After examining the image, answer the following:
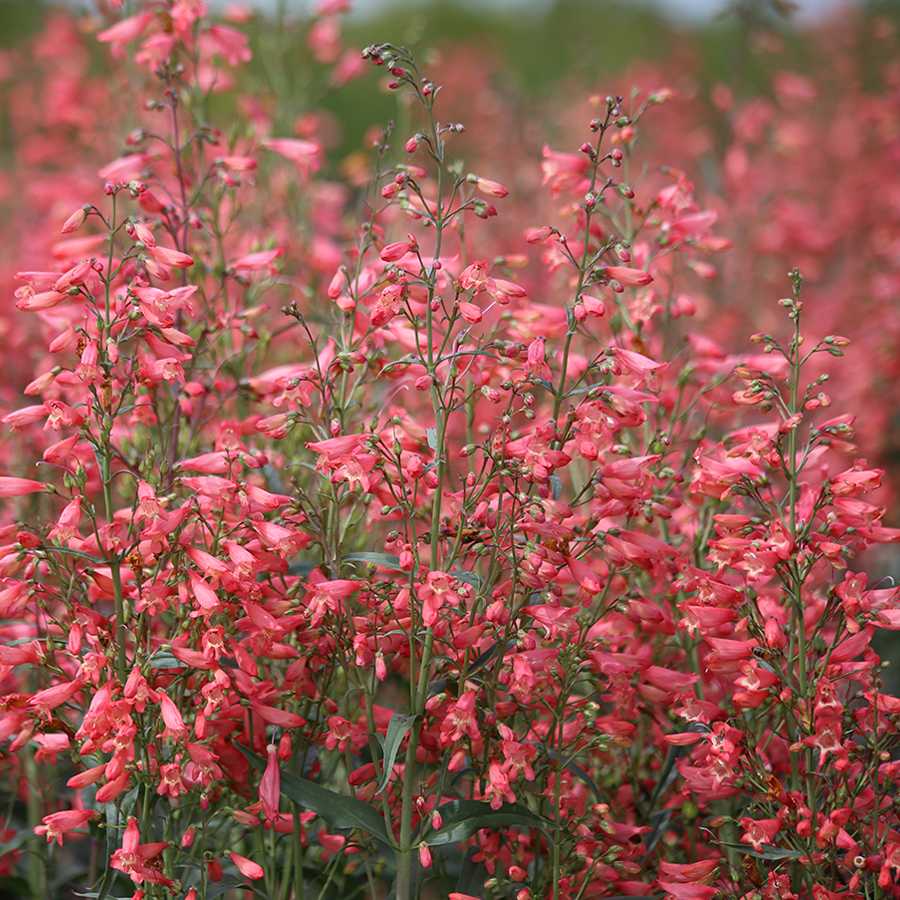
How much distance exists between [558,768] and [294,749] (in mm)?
592

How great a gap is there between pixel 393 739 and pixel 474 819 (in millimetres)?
269

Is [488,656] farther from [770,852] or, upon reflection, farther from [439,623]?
[770,852]

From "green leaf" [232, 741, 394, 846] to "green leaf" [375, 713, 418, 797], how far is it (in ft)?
0.44

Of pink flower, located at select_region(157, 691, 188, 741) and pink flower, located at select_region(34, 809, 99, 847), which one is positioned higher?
pink flower, located at select_region(157, 691, 188, 741)

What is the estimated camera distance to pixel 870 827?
6.34 feet

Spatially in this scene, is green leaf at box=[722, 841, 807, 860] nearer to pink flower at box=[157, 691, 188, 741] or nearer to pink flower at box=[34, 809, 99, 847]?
pink flower at box=[157, 691, 188, 741]

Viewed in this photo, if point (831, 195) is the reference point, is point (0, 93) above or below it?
above

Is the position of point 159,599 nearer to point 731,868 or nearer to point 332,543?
point 332,543

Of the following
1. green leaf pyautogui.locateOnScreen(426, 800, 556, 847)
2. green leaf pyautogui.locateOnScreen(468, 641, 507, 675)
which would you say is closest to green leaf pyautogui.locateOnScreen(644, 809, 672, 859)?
green leaf pyautogui.locateOnScreen(426, 800, 556, 847)

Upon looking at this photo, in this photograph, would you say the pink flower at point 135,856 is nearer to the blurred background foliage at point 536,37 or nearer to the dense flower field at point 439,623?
the dense flower field at point 439,623

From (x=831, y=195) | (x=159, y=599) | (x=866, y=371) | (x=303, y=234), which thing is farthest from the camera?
(x=831, y=195)

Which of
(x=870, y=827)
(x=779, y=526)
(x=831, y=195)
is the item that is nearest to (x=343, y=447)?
(x=779, y=526)

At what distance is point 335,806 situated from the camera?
1.82 meters

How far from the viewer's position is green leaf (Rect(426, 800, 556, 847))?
1789 mm
